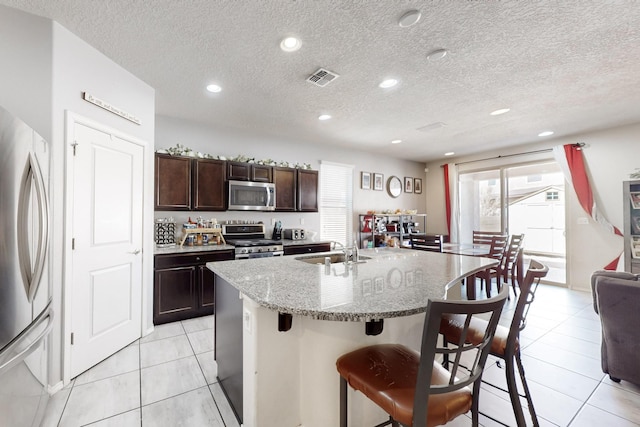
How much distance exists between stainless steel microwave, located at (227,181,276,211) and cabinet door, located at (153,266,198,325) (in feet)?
3.83

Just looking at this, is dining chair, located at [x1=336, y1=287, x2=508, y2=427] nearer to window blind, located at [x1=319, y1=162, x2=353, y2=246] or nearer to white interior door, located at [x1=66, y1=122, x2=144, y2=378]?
white interior door, located at [x1=66, y1=122, x2=144, y2=378]

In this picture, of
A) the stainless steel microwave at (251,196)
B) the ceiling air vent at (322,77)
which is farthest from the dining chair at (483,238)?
the ceiling air vent at (322,77)

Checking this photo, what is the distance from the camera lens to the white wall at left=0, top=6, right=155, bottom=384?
191cm

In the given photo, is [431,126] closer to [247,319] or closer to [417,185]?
[417,185]

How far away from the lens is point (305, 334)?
147cm

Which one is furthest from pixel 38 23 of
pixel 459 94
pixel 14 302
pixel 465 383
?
pixel 459 94

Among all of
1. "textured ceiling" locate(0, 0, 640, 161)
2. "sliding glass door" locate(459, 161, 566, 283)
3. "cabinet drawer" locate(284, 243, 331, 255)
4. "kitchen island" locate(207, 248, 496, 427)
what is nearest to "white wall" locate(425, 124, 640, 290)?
"sliding glass door" locate(459, 161, 566, 283)

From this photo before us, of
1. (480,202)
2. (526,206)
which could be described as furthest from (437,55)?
(480,202)

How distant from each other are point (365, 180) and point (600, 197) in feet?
13.0

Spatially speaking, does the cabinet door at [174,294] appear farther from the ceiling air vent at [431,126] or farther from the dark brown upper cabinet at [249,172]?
the ceiling air vent at [431,126]

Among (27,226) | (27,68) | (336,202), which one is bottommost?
(27,226)

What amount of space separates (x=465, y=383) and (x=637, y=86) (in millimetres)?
4042

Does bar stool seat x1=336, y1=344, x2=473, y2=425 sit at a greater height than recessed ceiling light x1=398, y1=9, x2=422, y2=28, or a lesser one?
lesser

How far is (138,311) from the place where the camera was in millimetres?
2852
